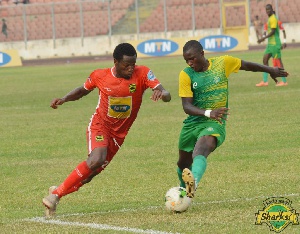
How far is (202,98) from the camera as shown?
1000 centimetres

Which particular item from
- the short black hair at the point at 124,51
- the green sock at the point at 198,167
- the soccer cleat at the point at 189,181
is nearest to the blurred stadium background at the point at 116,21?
the short black hair at the point at 124,51

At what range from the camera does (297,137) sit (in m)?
15.7

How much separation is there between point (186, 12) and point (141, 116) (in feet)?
124

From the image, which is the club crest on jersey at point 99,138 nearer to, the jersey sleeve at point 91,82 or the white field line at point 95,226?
the jersey sleeve at point 91,82

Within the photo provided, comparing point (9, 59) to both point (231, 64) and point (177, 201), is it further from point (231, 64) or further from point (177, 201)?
point (177, 201)

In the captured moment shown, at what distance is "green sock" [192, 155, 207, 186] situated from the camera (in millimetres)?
9241

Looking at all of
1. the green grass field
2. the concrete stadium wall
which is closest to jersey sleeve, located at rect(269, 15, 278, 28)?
the green grass field

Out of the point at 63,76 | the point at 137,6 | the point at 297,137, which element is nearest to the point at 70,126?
the point at 297,137

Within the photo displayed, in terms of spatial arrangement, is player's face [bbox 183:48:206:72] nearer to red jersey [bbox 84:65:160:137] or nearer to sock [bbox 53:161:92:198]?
red jersey [bbox 84:65:160:137]

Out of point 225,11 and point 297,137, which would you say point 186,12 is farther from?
point 297,137

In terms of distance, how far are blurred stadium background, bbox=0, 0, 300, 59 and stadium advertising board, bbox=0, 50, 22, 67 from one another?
6.41 m

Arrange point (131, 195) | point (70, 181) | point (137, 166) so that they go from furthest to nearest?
1. point (137, 166)
2. point (131, 195)
3. point (70, 181)

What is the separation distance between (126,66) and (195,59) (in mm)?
759

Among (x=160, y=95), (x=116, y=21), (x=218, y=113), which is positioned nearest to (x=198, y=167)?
(x=218, y=113)
